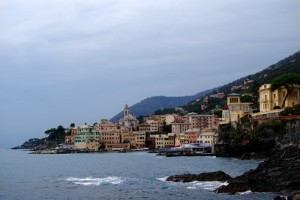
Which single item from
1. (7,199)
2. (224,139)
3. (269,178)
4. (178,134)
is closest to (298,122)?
(224,139)

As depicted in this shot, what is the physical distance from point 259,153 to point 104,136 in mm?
107109

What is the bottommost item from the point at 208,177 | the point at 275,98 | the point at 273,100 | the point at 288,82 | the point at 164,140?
the point at 208,177

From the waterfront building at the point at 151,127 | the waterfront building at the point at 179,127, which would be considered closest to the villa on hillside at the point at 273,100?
the waterfront building at the point at 179,127

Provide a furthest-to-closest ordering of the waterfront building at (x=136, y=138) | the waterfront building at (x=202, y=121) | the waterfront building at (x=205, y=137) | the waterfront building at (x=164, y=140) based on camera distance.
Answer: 1. the waterfront building at (x=136, y=138)
2. the waterfront building at (x=202, y=121)
3. the waterfront building at (x=164, y=140)
4. the waterfront building at (x=205, y=137)

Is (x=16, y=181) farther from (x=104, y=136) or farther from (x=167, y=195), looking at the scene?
(x=104, y=136)

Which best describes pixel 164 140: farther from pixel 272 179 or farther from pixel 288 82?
pixel 272 179

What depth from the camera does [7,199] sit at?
47.4 metres

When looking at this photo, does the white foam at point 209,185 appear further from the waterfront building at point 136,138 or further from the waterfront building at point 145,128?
the waterfront building at point 145,128

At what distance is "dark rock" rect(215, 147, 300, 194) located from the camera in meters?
42.5

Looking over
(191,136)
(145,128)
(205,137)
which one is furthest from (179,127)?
(205,137)

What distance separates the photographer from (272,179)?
146ft

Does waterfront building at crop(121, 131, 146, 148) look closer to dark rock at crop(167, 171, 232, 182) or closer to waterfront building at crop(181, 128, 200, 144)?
waterfront building at crop(181, 128, 200, 144)

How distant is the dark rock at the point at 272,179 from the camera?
42531 millimetres

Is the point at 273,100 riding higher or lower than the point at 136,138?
higher
